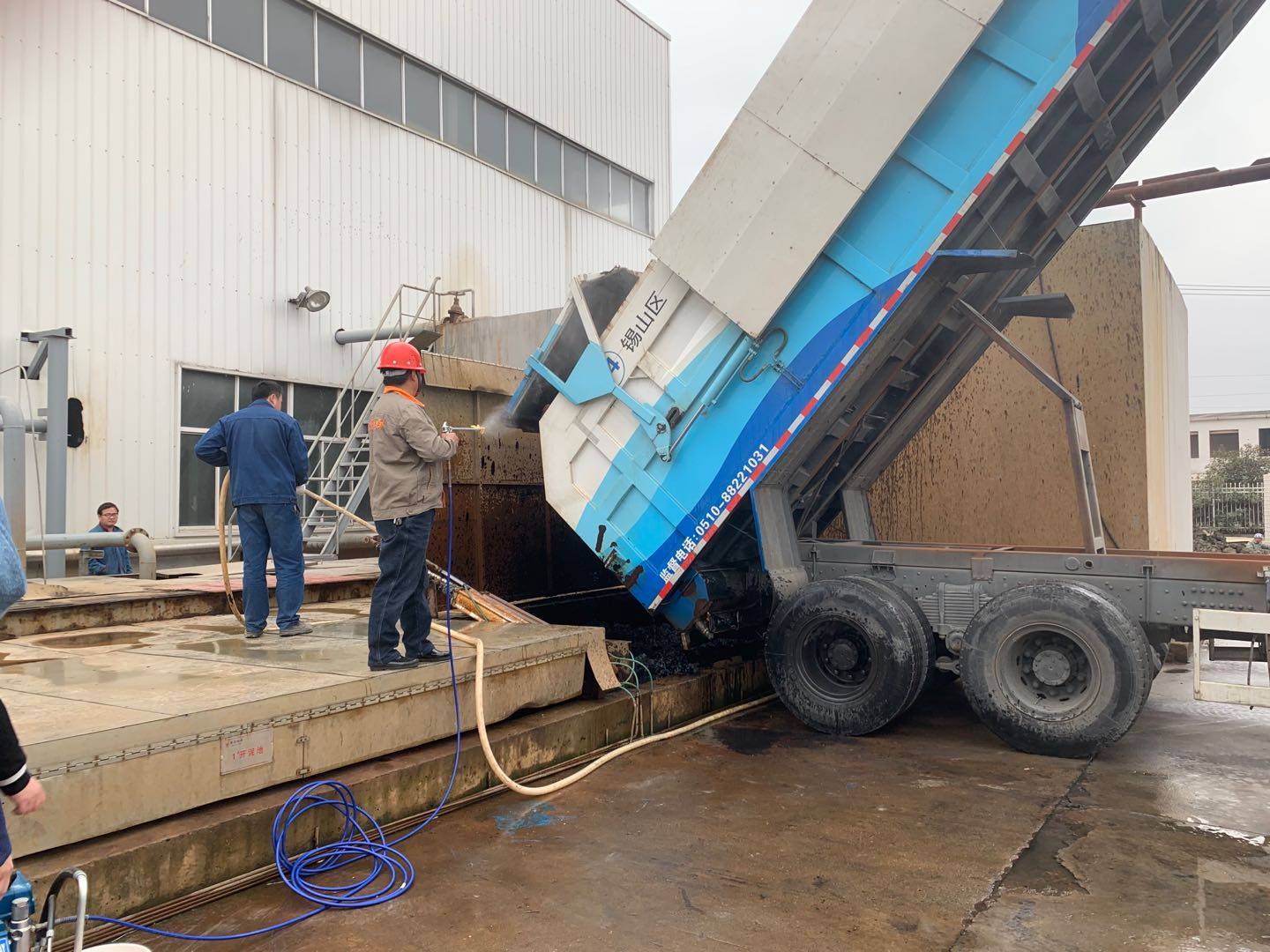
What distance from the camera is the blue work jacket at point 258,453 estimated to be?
5383 millimetres

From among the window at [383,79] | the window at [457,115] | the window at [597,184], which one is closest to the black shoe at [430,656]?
the window at [383,79]

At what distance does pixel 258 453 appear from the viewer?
539 cm

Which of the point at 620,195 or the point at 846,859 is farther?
the point at 620,195

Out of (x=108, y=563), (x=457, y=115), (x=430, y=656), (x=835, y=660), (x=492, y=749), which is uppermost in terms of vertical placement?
(x=457, y=115)

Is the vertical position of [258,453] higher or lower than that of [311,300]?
lower

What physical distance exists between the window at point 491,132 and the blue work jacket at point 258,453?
10.3 meters

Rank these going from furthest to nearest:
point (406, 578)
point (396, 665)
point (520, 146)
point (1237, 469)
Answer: point (1237, 469)
point (520, 146)
point (406, 578)
point (396, 665)

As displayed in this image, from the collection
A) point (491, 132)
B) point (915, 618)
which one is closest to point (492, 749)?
point (915, 618)

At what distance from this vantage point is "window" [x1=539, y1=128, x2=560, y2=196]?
1598cm

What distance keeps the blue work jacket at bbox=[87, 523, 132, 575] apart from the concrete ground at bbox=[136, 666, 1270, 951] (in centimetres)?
651

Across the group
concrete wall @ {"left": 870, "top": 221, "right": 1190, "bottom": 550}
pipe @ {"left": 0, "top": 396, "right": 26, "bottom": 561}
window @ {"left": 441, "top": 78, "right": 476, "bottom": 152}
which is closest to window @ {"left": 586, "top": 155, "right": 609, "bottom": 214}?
window @ {"left": 441, "top": 78, "right": 476, "bottom": 152}

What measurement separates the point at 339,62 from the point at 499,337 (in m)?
4.29

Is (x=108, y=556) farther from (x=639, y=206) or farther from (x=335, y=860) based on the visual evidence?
(x=639, y=206)

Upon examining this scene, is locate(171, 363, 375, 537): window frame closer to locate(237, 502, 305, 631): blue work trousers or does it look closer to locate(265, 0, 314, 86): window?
locate(265, 0, 314, 86): window
